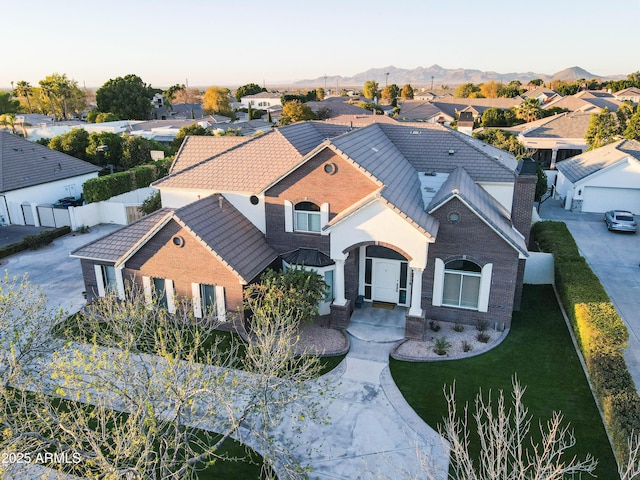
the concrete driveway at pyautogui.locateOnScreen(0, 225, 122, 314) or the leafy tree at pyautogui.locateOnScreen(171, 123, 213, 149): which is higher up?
the leafy tree at pyautogui.locateOnScreen(171, 123, 213, 149)

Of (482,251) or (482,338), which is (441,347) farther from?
(482,251)

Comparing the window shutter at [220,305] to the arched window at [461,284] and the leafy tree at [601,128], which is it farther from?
the leafy tree at [601,128]

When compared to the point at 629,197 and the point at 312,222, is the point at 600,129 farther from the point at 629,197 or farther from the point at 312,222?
the point at 312,222

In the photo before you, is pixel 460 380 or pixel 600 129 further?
pixel 600 129

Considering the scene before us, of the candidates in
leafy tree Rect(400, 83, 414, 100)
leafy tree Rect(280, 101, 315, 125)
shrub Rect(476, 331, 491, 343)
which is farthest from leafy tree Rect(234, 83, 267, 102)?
shrub Rect(476, 331, 491, 343)

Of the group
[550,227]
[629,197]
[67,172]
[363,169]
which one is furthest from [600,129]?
[67,172]

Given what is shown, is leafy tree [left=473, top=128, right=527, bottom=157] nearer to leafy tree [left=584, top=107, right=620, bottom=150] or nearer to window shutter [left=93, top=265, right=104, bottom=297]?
leafy tree [left=584, top=107, right=620, bottom=150]
